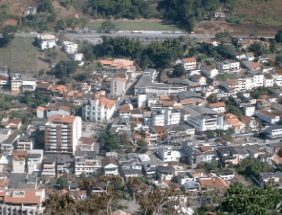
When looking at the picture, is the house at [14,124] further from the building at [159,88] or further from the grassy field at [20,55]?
the building at [159,88]

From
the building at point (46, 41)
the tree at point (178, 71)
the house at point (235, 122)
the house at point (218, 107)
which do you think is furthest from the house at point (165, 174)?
the building at point (46, 41)

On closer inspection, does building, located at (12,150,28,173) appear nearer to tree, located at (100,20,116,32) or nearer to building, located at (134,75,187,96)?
building, located at (134,75,187,96)

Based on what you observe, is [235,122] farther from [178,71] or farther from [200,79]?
[178,71]

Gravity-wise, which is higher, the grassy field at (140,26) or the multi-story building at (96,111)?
the grassy field at (140,26)

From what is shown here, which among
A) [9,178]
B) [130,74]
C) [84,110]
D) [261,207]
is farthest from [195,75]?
[261,207]

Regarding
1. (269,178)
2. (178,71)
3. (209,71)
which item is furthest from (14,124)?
(269,178)

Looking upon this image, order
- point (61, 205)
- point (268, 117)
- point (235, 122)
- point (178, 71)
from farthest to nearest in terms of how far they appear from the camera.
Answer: point (178, 71), point (268, 117), point (235, 122), point (61, 205)
